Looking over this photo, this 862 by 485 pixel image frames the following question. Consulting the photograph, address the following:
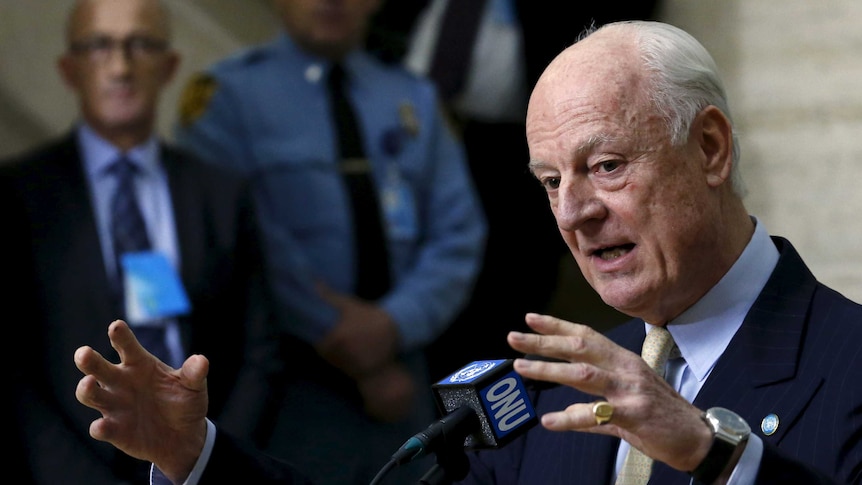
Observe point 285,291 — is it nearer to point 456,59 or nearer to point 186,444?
point 456,59

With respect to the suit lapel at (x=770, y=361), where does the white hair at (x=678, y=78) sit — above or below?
above

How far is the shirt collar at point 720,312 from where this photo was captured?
282 cm

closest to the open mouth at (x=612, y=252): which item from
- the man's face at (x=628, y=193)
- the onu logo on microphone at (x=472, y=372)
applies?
the man's face at (x=628, y=193)

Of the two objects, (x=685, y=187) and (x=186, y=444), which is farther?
(x=685, y=187)

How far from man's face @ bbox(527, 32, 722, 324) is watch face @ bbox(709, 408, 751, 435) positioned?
2.00 ft

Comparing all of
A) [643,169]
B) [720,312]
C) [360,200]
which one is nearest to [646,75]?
[643,169]

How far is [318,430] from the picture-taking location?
5.45 meters

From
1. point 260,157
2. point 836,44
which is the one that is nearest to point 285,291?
point 260,157

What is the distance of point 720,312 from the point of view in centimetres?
284

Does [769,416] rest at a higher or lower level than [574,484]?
higher

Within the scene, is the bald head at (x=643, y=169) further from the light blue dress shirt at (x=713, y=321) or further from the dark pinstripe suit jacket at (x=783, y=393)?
the dark pinstripe suit jacket at (x=783, y=393)

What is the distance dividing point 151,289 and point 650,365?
282cm

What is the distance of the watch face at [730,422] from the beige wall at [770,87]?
369cm

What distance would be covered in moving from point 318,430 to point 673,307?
2.85m
